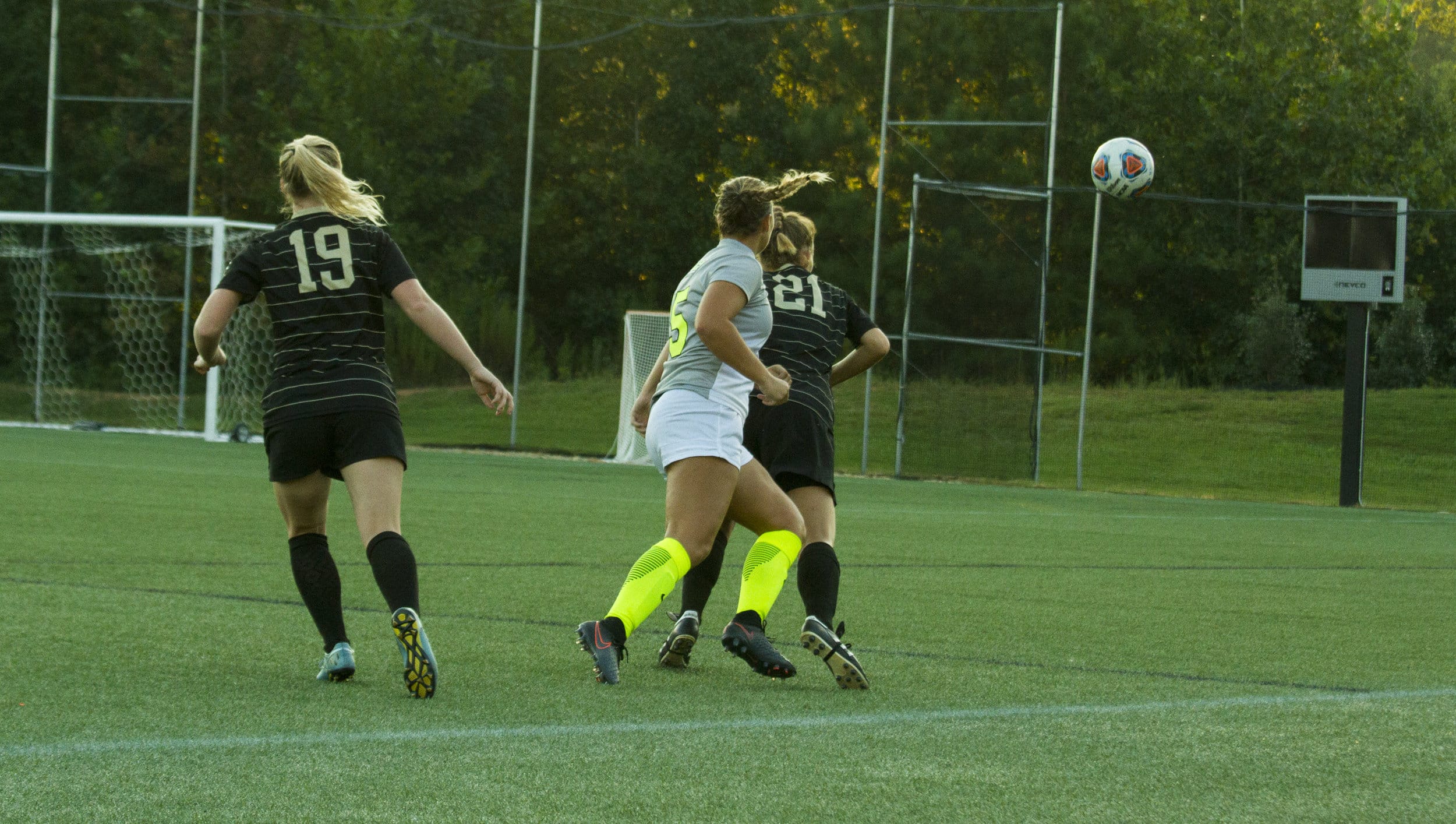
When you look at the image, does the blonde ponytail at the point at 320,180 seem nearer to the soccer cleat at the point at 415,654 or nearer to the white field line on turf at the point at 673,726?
the soccer cleat at the point at 415,654

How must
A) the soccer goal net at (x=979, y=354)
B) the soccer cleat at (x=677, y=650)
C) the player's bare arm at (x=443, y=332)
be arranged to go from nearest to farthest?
the player's bare arm at (x=443, y=332) → the soccer cleat at (x=677, y=650) → the soccer goal net at (x=979, y=354)

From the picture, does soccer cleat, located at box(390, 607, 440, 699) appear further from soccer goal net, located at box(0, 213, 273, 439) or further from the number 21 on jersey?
soccer goal net, located at box(0, 213, 273, 439)

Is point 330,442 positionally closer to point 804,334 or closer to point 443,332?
point 443,332

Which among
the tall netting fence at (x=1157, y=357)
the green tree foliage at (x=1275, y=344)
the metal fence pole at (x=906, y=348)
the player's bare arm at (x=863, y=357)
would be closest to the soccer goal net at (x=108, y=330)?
the metal fence pole at (x=906, y=348)

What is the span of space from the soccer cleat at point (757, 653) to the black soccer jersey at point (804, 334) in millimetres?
874

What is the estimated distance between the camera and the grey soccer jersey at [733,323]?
4965 millimetres

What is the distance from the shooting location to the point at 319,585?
4.95 meters

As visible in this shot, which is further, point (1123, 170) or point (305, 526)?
point (1123, 170)

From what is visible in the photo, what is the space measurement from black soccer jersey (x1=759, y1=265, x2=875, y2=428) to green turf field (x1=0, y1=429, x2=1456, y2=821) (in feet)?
3.04

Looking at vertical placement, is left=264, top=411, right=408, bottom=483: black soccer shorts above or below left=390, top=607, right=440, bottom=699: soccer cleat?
above

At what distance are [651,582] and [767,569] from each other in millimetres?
437

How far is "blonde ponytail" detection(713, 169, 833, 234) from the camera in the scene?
5.05m

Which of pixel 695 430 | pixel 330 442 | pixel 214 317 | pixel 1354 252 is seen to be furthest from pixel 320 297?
pixel 1354 252

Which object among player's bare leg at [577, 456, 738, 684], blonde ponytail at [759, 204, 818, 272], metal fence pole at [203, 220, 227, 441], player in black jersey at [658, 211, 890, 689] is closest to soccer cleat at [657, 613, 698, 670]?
player in black jersey at [658, 211, 890, 689]
